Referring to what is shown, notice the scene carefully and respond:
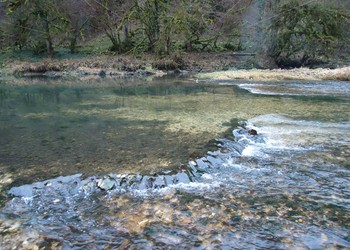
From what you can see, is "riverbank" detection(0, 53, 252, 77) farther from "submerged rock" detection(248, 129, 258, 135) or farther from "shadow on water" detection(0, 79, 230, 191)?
"submerged rock" detection(248, 129, 258, 135)

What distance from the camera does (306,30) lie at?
65.4 ft

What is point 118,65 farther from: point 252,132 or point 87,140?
point 252,132

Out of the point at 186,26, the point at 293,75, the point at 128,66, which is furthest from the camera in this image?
the point at 186,26

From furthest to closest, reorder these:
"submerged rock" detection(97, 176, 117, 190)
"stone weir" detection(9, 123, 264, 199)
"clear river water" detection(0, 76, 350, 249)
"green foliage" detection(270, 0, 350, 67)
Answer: "green foliage" detection(270, 0, 350, 67) → "submerged rock" detection(97, 176, 117, 190) → "stone weir" detection(9, 123, 264, 199) → "clear river water" detection(0, 76, 350, 249)

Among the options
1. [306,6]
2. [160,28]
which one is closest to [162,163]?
[306,6]

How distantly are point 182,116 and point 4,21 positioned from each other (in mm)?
22894

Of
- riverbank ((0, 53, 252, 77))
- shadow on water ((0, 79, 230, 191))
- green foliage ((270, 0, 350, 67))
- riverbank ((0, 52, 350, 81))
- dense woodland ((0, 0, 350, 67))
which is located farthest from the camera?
riverbank ((0, 53, 252, 77))

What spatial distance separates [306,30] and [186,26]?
767 centimetres

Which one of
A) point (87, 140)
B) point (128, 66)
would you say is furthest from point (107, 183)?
point (128, 66)

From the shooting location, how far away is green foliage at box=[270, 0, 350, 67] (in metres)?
19.6

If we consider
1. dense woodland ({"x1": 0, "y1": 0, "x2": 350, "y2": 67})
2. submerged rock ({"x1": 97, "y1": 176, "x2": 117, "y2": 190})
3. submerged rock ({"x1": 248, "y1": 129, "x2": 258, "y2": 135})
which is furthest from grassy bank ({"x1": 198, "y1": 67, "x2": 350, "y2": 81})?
submerged rock ({"x1": 97, "y1": 176, "x2": 117, "y2": 190})

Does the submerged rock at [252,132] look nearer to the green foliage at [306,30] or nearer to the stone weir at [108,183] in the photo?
the stone weir at [108,183]

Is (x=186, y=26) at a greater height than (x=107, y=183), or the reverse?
(x=186, y=26)

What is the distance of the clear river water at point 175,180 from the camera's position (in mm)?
3408
